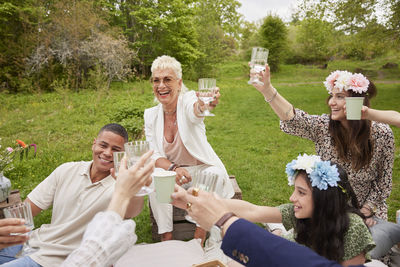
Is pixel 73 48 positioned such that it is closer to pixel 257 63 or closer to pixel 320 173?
pixel 257 63

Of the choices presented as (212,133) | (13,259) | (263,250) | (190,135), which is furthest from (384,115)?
(212,133)

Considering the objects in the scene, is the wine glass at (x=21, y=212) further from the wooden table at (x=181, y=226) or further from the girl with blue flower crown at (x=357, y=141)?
the girl with blue flower crown at (x=357, y=141)

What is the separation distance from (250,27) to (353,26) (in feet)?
98.8

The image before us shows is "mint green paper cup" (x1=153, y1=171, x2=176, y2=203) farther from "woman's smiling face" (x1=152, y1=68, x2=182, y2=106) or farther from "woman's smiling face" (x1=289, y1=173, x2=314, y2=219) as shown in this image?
"woman's smiling face" (x1=152, y1=68, x2=182, y2=106)

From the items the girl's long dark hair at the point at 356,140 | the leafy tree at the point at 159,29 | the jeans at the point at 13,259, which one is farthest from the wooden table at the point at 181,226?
the leafy tree at the point at 159,29

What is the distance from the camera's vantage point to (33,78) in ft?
51.9

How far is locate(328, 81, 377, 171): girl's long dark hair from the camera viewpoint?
3252mm

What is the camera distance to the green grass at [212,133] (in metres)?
6.13

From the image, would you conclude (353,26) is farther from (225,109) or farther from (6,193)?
(6,193)

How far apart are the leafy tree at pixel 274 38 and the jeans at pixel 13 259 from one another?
27958mm

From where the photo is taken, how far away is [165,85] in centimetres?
402

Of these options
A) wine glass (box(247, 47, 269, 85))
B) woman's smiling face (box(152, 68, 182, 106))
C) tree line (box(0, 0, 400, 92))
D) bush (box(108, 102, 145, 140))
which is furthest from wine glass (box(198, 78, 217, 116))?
tree line (box(0, 0, 400, 92))

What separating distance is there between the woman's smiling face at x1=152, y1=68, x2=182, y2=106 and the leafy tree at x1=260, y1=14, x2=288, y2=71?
25.8 metres

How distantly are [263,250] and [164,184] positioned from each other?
2.76 ft
